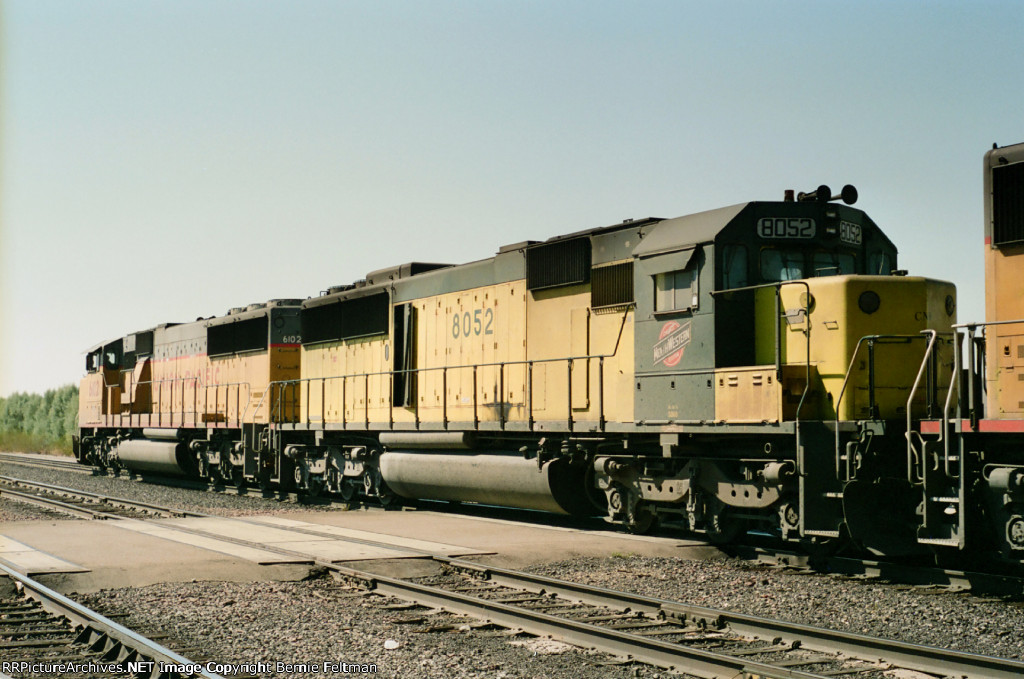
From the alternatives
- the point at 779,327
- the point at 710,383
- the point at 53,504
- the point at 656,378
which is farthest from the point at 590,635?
the point at 53,504

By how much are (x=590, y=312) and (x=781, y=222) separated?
3.02 m

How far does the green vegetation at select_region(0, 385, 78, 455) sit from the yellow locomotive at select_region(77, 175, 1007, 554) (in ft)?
134

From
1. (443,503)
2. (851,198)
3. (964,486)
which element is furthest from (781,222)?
(443,503)

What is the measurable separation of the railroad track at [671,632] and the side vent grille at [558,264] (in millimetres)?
4964

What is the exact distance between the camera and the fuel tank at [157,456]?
82.0 ft

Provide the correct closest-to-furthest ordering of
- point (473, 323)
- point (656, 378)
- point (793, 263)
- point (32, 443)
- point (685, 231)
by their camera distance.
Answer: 1. point (793, 263)
2. point (685, 231)
3. point (656, 378)
4. point (473, 323)
5. point (32, 443)

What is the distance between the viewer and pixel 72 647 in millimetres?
6910

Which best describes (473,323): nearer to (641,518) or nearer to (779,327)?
(641,518)

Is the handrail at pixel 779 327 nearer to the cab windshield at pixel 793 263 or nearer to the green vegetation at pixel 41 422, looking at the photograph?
the cab windshield at pixel 793 263

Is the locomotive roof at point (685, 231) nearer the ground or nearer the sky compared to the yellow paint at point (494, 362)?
nearer the sky

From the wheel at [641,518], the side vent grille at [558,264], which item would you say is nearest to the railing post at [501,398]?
the side vent grille at [558,264]

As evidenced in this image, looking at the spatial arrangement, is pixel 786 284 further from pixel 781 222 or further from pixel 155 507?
pixel 155 507

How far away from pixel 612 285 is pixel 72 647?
305 inches

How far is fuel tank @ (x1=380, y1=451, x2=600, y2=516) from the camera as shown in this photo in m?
13.4
